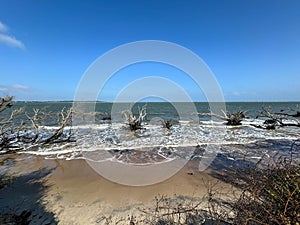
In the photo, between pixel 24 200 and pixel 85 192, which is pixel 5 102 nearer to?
pixel 24 200

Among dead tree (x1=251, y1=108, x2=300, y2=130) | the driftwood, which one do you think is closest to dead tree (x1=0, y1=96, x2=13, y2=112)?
the driftwood

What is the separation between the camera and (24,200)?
455cm

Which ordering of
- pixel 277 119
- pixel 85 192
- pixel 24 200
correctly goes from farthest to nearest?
pixel 85 192 < pixel 24 200 < pixel 277 119

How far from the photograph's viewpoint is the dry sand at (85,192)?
13.4ft

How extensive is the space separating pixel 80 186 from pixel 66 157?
11.2 ft

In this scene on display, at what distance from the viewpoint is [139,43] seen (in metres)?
7.62

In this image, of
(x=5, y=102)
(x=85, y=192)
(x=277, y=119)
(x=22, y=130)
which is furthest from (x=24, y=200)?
(x=277, y=119)

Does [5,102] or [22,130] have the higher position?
[5,102]

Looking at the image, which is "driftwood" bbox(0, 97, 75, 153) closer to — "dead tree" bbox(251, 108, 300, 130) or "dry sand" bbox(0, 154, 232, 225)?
"dry sand" bbox(0, 154, 232, 225)

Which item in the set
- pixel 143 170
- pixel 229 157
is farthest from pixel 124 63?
pixel 229 157

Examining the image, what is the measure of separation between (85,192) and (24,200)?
4.55 feet

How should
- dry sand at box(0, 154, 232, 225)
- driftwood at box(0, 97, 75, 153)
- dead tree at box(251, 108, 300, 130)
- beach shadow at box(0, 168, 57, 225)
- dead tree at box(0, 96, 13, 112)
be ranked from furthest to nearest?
1. driftwood at box(0, 97, 75, 153)
2. dry sand at box(0, 154, 232, 225)
3. beach shadow at box(0, 168, 57, 225)
4. dead tree at box(0, 96, 13, 112)
5. dead tree at box(251, 108, 300, 130)

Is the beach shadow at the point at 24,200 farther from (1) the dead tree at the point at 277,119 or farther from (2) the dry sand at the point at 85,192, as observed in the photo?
(1) the dead tree at the point at 277,119

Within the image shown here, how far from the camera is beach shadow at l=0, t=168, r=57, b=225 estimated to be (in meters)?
3.79
